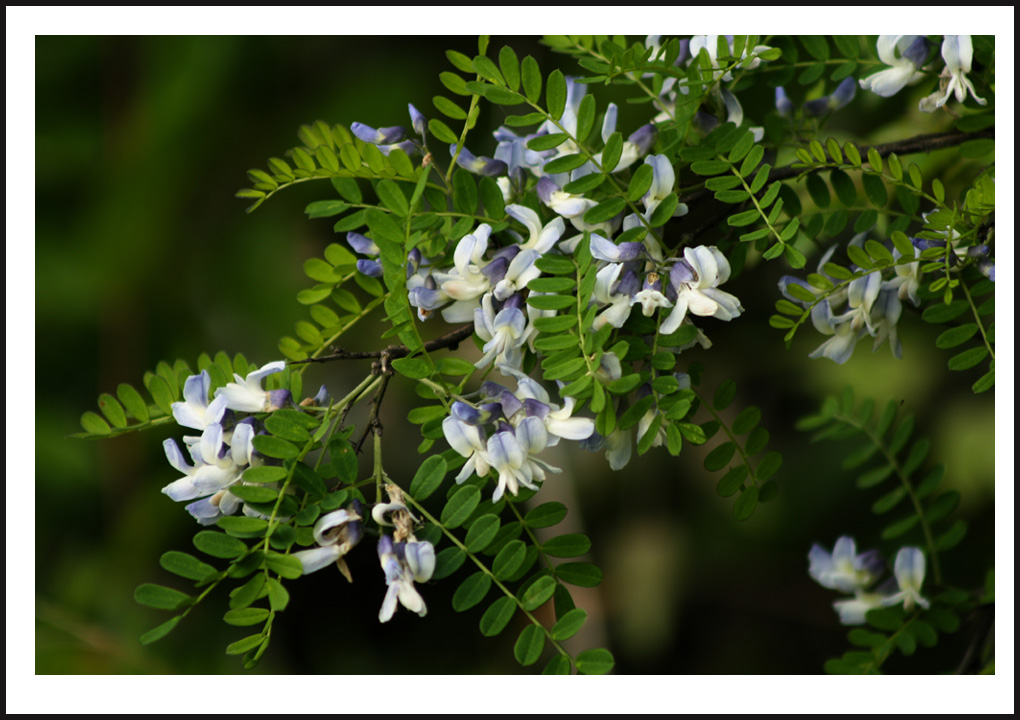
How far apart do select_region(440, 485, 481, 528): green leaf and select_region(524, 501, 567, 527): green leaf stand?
44 mm

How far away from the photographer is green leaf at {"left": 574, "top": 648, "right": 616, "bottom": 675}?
427 mm

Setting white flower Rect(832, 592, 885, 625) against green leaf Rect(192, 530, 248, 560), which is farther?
white flower Rect(832, 592, 885, 625)

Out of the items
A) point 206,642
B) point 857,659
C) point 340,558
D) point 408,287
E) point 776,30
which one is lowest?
point 206,642

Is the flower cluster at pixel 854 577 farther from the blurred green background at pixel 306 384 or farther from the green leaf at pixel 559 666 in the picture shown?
the blurred green background at pixel 306 384

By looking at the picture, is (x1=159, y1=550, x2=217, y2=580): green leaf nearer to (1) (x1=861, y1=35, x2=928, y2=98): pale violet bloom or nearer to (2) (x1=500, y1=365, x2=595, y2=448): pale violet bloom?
(2) (x1=500, y1=365, x2=595, y2=448): pale violet bloom

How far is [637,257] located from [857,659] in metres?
0.38

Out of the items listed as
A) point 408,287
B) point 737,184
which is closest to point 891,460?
point 737,184

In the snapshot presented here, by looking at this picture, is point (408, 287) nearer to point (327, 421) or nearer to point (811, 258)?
point (327, 421)

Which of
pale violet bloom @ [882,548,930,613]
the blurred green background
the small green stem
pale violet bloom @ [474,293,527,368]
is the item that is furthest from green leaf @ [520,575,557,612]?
the blurred green background

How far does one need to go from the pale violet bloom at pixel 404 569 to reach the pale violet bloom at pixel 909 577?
39 centimetres

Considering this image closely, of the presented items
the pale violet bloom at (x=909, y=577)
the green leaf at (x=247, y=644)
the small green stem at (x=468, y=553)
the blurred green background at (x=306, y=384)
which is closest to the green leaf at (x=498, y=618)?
the small green stem at (x=468, y=553)

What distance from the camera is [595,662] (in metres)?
0.43

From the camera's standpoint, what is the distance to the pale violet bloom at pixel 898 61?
48 centimetres

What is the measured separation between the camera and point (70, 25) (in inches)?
23.1
